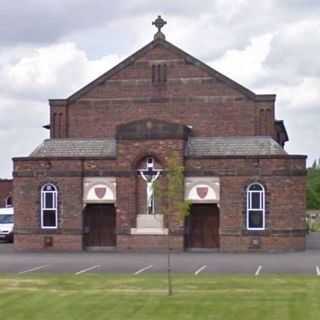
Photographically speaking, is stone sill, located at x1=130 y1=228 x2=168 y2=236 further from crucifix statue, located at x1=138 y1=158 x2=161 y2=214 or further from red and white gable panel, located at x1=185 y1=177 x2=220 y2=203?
red and white gable panel, located at x1=185 y1=177 x2=220 y2=203

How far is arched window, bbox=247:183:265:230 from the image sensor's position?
48.1 metres

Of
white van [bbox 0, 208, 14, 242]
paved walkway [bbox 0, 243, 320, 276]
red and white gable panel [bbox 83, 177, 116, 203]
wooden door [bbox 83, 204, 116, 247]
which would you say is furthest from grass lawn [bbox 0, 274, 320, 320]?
white van [bbox 0, 208, 14, 242]

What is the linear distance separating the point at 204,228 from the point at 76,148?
7.56 metres

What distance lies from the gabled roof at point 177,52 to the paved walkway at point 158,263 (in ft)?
38.6

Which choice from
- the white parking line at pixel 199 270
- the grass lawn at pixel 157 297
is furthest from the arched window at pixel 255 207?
the grass lawn at pixel 157 297

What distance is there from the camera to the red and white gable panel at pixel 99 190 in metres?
49.4

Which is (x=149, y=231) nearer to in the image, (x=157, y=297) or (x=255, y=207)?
(x=255, y=207)

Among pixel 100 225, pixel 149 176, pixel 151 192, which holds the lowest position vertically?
pixel 100 225

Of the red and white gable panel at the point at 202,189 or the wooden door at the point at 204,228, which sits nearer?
the red and white gable panel at the point at 202,189

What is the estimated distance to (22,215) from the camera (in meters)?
50.1

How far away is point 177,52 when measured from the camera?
5638 cm

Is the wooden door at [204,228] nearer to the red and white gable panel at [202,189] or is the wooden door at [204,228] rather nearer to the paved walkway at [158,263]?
the red and white gable panel at [202,189]

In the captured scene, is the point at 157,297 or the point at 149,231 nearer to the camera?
the point at 157,297

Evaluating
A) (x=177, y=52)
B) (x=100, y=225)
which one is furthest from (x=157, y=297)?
(x=177, y=52)
